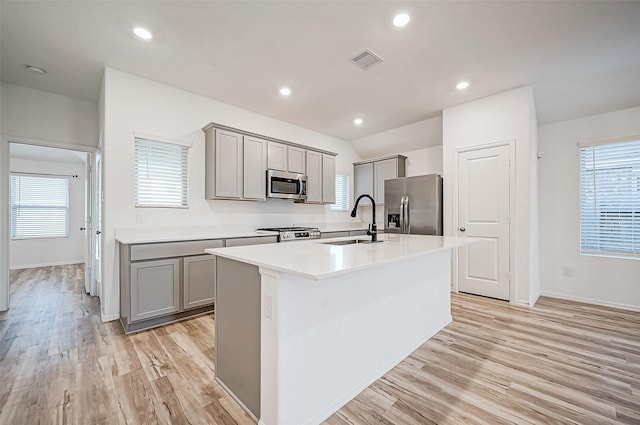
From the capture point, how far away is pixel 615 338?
8.42 feet

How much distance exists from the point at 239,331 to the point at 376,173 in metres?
4.56

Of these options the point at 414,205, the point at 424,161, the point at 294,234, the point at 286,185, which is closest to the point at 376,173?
the point at 424,161

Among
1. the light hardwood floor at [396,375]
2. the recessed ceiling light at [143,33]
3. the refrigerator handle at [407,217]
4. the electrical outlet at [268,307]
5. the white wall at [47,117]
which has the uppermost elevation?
the recessed ceiling light at [143,33]

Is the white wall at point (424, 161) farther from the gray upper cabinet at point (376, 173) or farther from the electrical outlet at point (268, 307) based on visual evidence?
the electrical outlet at point (268, 307)

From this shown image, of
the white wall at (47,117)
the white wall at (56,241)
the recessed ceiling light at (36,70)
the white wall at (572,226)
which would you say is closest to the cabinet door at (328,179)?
the white wall at (572,226)

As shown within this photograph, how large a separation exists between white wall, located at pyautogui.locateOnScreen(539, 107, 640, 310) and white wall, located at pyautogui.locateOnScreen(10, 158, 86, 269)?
31.3 ft

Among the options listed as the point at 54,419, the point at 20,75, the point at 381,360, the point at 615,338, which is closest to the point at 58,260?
the point at 20,75

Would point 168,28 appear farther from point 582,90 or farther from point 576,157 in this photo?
point 576,157

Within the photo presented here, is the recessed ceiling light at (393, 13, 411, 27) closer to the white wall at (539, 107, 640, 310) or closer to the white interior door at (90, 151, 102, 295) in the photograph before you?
the white wall at (539, 107, 640, 310)

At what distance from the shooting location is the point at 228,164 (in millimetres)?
3719

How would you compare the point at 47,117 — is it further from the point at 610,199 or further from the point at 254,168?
the point at 610,199

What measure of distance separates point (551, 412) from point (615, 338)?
5.73 feet

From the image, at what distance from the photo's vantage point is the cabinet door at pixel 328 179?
503 centimetres

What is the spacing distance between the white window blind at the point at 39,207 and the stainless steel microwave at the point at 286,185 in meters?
5.95
